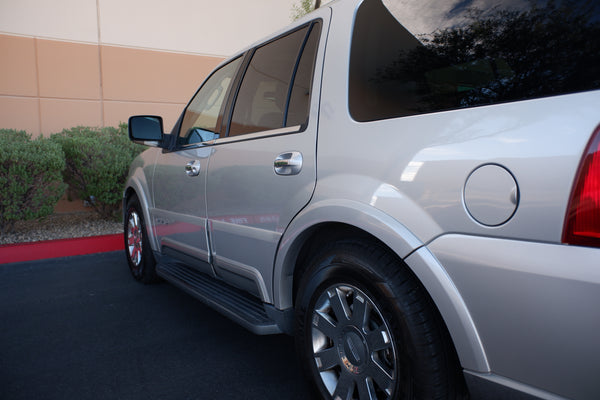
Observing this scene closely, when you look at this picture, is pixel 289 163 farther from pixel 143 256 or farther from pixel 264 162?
pixel 143 256

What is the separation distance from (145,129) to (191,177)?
731mm

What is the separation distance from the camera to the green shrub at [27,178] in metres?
5.34

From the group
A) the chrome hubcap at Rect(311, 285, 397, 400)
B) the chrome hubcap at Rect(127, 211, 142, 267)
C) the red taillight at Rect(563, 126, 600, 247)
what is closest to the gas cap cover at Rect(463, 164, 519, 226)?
the red taillight at Rect(563, 126, 600, 247)

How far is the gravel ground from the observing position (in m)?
5.85

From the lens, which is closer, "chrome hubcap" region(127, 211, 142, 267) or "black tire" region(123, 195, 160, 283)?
"black tire" region(123, 195, 160, 283)

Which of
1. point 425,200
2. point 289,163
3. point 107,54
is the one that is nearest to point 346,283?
point 425,200

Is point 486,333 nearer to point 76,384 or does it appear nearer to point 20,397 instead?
point 76,384

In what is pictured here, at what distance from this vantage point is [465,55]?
1520 millimetres

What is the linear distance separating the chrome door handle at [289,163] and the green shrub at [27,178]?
4.54 m

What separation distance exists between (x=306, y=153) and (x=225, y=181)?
2.36 feet

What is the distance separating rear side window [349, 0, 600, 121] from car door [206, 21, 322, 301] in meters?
0.36

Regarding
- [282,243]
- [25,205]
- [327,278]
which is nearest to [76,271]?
[25,205]

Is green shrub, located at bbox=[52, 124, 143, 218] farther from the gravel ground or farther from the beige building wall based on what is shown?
the beige building wall

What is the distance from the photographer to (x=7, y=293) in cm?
400
